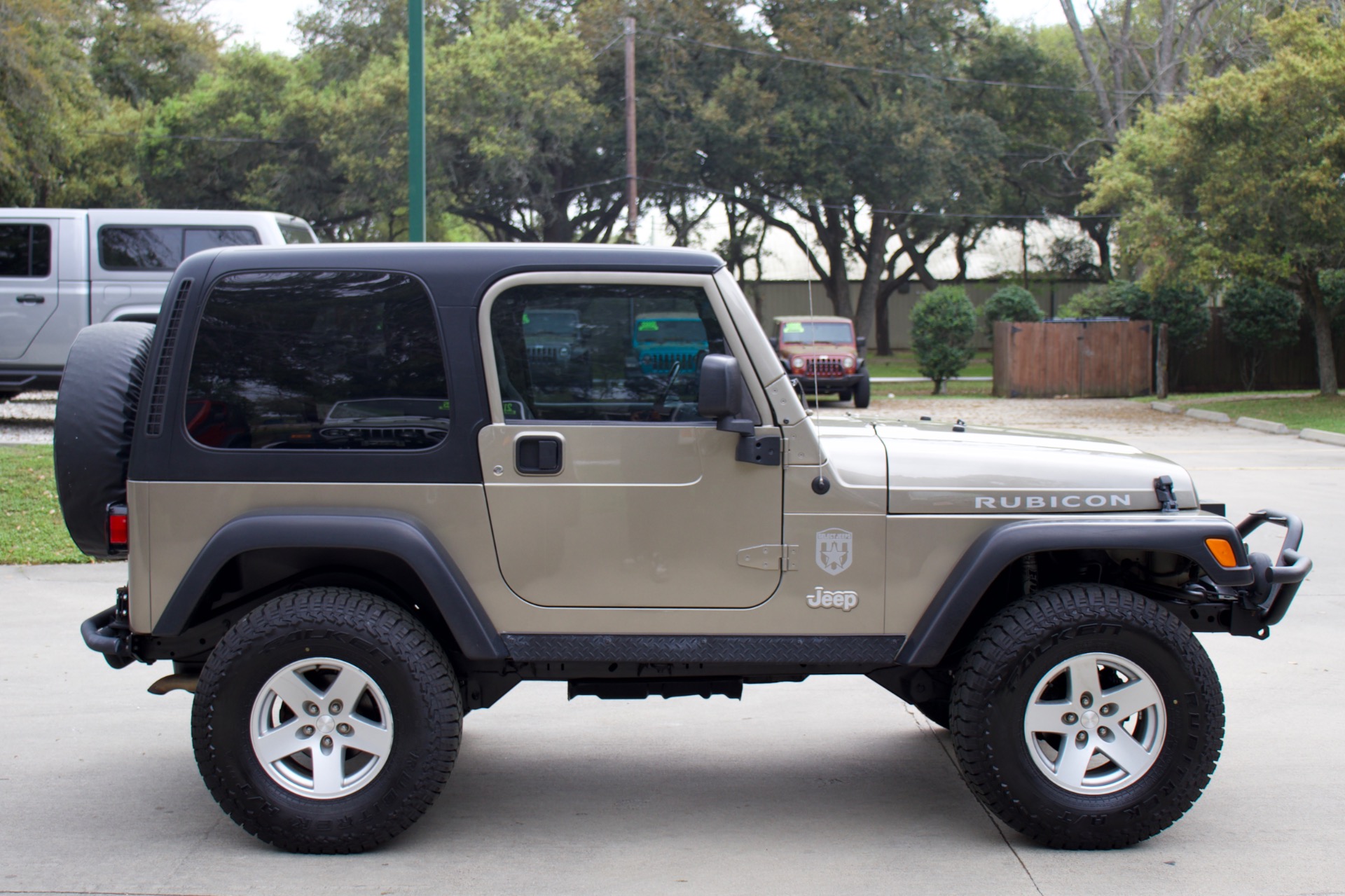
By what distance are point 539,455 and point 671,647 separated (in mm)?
755

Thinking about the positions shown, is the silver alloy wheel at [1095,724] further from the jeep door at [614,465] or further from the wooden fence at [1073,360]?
the wooden fence at [1073,360]

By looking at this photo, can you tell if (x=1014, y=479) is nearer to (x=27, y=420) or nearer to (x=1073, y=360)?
(x=27, y=420)

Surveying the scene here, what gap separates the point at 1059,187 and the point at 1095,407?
22.5 meters

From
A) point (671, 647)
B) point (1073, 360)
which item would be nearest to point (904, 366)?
point (1073, 360)

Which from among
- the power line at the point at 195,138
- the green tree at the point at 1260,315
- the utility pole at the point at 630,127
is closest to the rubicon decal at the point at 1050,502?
the utility pole at the point at 630,127

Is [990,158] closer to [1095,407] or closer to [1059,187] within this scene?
[1059,187]

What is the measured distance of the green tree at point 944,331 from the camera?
2739 centimetres

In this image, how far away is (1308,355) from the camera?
92.6 feet

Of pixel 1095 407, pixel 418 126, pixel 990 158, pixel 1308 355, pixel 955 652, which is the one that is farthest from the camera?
pixel 990 158

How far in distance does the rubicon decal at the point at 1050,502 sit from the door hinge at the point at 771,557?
0.62 meters

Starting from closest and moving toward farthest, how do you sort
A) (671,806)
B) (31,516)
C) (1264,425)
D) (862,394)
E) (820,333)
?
1. (671,806)
2. (31,516)
3. (1264,425)
4. (862,394)
5. (820,333)

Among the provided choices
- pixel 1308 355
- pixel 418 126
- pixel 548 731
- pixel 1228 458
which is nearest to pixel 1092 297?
pixel 1308 355

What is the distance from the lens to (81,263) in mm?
13680

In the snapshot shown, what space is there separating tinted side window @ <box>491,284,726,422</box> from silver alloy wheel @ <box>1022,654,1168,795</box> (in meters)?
1.45
